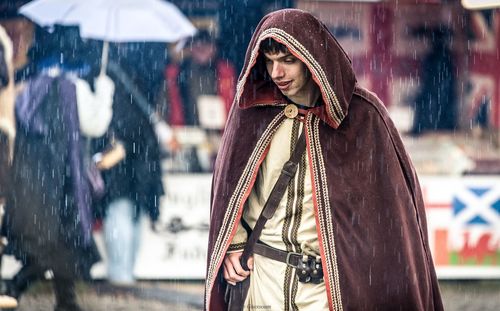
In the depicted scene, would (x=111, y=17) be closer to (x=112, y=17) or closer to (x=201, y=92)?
(x=112, y=17)

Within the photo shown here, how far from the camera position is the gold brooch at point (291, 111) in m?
4.34

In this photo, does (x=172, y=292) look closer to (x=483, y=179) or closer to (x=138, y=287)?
(x=138, y=287)

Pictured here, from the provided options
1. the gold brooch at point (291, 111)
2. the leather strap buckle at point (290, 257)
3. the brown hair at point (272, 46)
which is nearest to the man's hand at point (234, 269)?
the leather strap buckle at point (290, 257)

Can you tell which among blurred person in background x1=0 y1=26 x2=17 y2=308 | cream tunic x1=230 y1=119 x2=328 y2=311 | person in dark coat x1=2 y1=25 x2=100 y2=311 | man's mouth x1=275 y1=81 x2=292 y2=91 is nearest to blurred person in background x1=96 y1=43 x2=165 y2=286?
person in dark coat x1=2 y1=25 x2=100 y2=311

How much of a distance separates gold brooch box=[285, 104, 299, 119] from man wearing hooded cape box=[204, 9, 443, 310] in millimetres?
Answer: 26

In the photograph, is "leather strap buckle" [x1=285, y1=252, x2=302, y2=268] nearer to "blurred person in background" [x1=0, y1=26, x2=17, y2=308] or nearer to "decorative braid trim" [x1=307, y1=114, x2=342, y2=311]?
"decorative braid trim" [x1=307, y1=114, x2=342, y2=311]

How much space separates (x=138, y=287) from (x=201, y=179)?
3.57ft

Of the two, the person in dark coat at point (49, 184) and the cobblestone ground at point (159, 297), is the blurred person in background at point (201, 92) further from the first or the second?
the cobblestone ground at point (159, 297)

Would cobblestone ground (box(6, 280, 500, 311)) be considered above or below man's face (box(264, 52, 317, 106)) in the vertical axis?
below

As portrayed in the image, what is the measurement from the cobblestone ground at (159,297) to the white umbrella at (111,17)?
193 cm

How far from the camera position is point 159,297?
824cm

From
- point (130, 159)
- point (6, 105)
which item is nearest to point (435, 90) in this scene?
point (130, 159)

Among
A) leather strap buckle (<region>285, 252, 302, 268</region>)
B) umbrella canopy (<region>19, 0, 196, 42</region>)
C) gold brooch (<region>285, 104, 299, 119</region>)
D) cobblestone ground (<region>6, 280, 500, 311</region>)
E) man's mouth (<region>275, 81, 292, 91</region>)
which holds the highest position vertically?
umbrella canopy (<region>19, 0, 196, 42</region>)

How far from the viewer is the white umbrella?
26.4 ft
